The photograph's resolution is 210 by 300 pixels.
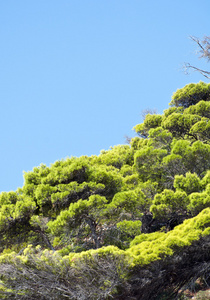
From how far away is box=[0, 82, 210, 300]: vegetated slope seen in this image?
28.3ft

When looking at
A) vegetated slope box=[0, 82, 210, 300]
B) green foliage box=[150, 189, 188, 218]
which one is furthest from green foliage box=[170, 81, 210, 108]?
green foliage box=[150, 189, 188, 218]

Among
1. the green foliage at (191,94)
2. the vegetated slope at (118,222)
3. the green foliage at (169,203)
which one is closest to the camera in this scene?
the vegetated slope at (118,222)

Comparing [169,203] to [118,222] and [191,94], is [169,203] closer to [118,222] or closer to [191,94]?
[118,222]

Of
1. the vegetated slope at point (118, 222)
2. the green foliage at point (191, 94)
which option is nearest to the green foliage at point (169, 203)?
the vegetated slope at point (118, 222)

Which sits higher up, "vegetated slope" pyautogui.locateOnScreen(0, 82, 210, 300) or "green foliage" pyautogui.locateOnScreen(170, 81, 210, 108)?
"green foliage" pyautogui.locateOnScreen(170, 81, 210, 108)

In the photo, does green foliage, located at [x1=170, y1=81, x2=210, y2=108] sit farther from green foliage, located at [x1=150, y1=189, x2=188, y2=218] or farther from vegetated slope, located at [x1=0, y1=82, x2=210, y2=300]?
green foliage, located at [x1=150, y1=189, x2=188, y2=218]

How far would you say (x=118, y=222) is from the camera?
14469 mm

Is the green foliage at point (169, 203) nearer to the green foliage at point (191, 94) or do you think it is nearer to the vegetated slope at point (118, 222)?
the vegetated slope at point (118, 222)

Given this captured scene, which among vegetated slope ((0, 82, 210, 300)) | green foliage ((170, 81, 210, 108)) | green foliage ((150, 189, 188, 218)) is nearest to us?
vegetated slope ((0, 82, 210, 300))

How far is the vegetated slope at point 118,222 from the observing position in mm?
8641

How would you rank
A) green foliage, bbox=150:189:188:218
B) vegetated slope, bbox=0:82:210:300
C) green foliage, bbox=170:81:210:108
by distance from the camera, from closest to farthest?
1. vegetated slope, bbox=0:82:210:300
2. green foliage, bbox=150:189:188:218
3. green foliage, bbox=170:81:210:108

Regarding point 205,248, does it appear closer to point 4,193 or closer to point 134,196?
point 134,196

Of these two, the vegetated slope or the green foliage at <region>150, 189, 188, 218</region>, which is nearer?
the vegetated slope

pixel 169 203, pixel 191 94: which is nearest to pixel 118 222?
pixel 169 203
